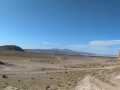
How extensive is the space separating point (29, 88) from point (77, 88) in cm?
603

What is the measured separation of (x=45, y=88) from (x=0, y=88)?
5.66 meters

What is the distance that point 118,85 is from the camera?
19422 mm

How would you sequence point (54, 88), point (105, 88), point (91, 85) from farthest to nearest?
point (54, 88) < point (91, 85) < point (105, 88)

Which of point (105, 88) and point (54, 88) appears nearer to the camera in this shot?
point (105, 88)

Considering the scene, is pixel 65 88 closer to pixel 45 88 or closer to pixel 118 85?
pixel 45 88

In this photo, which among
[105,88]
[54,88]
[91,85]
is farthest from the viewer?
[54,88]

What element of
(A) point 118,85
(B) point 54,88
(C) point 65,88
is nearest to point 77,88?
(C) point 65,88

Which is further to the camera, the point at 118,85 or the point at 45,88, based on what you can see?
the point at 45,88

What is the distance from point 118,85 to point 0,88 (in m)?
14.4

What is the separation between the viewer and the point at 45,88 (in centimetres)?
2103

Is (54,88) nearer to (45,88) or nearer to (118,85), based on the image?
(45,88)

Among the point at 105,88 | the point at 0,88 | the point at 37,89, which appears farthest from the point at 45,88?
the point at 105,88

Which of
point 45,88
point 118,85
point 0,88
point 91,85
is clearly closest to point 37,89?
point 45,88

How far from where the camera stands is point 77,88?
20.3 metres
